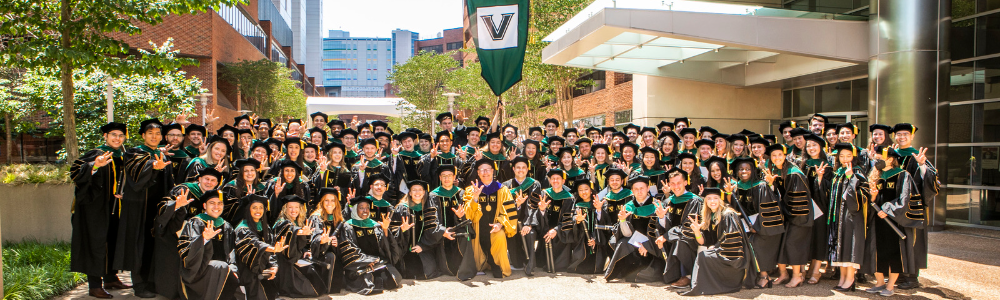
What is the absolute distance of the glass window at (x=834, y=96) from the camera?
14734 millimetres

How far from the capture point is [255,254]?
5770 mm

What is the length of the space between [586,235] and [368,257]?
2.54m

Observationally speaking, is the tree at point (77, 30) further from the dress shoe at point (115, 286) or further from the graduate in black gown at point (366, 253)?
the graduate in black gown at point (366, 253)

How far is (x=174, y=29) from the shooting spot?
24.7m

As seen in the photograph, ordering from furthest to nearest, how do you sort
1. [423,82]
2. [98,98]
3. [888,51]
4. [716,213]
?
[423,82], [98,98], [888,51], [716,213]

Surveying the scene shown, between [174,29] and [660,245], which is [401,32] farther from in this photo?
[660,245]

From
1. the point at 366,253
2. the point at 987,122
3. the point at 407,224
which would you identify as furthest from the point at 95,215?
the point at 987,122

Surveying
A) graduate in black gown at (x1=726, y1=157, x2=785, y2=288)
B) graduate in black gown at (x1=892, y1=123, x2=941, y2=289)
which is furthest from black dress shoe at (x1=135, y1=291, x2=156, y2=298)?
graduate in black gown at (x1=892, y1=123, x2=941, y2=289)

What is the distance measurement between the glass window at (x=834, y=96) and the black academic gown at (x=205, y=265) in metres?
14.2

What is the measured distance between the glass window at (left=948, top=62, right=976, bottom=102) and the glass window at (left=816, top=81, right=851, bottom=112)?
3.00 m

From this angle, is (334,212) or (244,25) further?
(244,25)

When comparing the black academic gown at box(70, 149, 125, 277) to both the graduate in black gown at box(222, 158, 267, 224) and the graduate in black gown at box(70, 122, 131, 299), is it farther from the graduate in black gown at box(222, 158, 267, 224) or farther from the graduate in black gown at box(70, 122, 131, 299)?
the graduate in black gown at box(222, 158, 267, 224)

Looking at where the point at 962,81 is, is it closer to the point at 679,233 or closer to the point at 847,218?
the point at 847,218

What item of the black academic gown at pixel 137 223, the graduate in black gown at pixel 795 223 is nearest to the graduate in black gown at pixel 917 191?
the graduate in black gown at pixel 795 223
